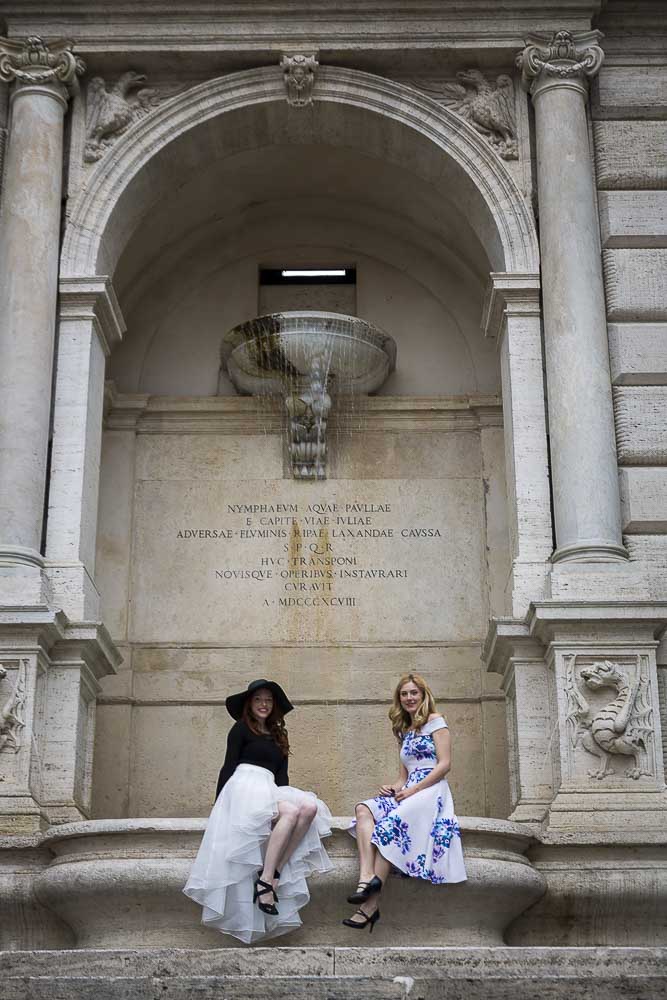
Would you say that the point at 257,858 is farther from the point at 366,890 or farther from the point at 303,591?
the point at 303,591

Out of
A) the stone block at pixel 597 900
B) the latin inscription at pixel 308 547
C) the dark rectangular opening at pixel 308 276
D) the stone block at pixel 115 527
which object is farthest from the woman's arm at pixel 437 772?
the dark rectangular opening at pixel 308 276

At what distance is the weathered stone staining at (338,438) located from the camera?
13398 mm

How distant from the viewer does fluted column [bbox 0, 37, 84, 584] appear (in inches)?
574

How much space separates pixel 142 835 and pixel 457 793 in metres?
4.86

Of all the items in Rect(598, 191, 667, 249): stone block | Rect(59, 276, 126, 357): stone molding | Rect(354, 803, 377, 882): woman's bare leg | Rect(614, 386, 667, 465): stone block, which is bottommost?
Rect(354, 803, 377, 882): woman's bare leg

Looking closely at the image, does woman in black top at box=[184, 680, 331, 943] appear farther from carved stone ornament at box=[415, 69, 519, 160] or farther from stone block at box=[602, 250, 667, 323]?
carved stone ornament at box=[415, 69, 519, 160]

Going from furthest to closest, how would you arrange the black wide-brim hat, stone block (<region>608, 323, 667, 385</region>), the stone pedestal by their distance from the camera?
stone block (<region>608, 323, 667, 385</region>), the stone pedestal, the black wide-brim hat

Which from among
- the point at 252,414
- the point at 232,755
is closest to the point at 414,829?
the point at 232,755

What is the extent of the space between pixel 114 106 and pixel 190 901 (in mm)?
8375

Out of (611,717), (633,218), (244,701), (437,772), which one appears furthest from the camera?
(633,218)

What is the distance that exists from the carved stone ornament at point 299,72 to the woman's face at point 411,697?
6.91 metres

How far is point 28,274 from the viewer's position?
15305mm

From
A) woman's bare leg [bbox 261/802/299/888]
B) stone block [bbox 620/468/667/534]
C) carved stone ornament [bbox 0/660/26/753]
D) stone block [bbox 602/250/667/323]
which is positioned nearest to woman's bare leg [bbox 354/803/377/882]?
woman's bare leg [bbox 261/802/299/888]

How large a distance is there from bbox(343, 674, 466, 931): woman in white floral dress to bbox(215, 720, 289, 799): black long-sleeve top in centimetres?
73
